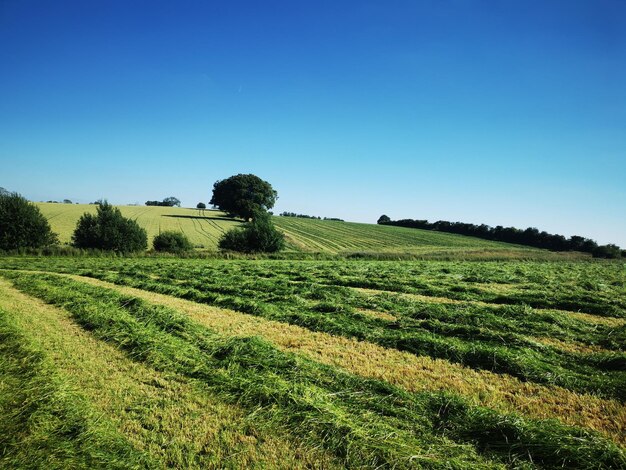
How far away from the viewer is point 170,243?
112 ft

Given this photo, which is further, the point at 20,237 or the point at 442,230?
the point at 442,230

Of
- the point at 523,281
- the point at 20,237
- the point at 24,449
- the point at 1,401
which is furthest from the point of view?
the point at 20,237

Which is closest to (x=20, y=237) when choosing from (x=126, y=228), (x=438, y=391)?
(x=126, y=228)

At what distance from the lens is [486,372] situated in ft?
20.3

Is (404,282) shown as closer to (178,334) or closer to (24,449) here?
(178,334)

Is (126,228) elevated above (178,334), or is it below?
above

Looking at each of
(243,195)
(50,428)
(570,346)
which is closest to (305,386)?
(50,428)

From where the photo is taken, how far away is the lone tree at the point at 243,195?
64875mm

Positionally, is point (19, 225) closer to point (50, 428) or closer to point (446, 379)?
point (50, 428)

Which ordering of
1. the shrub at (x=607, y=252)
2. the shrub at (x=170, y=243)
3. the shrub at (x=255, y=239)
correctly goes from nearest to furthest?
the shrub at (x=170, y=243) < the shrub at (x=255, y=239) < the shrub at (x=607, y=252)

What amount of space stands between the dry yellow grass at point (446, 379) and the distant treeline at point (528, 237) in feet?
223

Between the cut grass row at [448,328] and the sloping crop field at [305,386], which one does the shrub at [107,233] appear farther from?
the sloping crop field at [305,386]

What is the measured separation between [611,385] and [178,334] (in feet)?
29.5

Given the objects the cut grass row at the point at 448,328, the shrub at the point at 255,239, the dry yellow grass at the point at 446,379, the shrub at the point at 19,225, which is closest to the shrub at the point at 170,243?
the shrub at the point at 255,239
